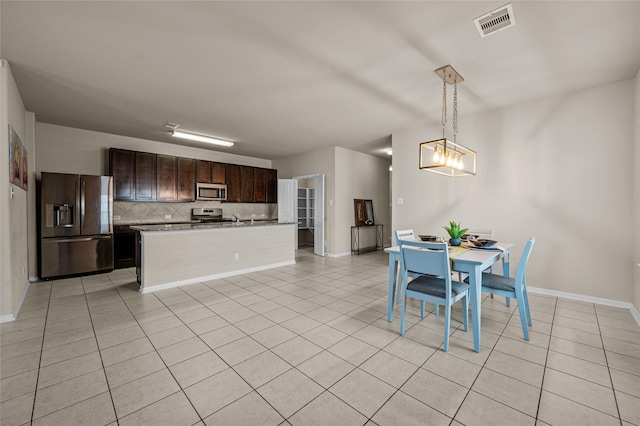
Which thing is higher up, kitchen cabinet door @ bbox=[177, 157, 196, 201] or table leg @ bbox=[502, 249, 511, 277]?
kitchen cabinet door @ bbox=[177, 157, 196, 201]

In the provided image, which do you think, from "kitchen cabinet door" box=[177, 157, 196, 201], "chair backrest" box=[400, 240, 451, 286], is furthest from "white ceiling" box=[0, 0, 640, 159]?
"chair backrest" box=[400, 240, 451, 286]

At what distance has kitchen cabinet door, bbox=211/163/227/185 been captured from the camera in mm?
6566

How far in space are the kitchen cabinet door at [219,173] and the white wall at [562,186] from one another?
5129mm

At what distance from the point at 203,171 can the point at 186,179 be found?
44cm

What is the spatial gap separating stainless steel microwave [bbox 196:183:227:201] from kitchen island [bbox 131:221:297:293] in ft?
5.91

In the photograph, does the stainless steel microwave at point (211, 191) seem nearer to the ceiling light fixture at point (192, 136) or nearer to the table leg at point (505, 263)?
the ceiling light fixture at point (192, 136)

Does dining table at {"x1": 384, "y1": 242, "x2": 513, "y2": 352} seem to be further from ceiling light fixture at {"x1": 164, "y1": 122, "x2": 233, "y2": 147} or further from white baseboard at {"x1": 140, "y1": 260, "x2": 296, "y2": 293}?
ceiling light fixture at {"x1": 164, "y1": 122, "x2": 233, "y2": 147}

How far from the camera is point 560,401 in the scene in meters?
1.68

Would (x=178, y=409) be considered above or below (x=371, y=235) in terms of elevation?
below

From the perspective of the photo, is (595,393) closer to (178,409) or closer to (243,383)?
(243,383)

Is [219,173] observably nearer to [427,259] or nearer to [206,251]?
[206,251]

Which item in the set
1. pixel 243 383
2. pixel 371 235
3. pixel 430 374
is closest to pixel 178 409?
pixel 243 383

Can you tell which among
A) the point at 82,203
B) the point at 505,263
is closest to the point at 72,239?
the point at 82,203

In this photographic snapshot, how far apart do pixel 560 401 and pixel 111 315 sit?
400 centimetres
